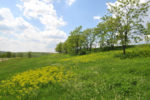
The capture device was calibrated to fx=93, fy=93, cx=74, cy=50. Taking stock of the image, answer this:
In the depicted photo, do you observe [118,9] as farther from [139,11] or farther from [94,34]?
[94,34]

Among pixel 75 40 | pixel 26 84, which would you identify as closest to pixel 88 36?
pixel 75 40

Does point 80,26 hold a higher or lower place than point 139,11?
higher

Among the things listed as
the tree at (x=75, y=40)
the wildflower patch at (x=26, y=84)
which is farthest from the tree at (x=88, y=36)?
the wildflower patch at (x=26, y=84)

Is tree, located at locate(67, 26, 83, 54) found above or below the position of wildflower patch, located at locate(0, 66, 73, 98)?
above

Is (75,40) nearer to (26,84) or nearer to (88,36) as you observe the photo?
(88,36)

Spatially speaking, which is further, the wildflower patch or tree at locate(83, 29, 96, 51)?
tree at locate(83, 29, 96, 51)

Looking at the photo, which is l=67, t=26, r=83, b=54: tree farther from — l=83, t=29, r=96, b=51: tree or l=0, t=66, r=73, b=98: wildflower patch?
l=0, t=66, r=73, b=98: wildflower patch

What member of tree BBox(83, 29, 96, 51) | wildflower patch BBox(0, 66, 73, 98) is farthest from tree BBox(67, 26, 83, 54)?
wildflower patch BBox(0, 66, 73, 98)

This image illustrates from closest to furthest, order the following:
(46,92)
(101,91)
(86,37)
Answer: (101,91)
(46,92)
(86,37)

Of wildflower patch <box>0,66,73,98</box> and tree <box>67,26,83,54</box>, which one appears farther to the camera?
tree <box>67,26,83,54</box>

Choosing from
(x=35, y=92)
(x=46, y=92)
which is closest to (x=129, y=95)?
(x=46, y=92)

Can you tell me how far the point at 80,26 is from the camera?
55594mm

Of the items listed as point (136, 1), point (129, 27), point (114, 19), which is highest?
point (136, 1)

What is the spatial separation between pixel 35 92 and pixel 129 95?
16.7 feet
